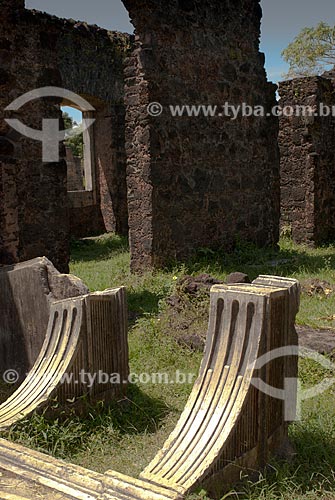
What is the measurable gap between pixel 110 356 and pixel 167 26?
4908 mm

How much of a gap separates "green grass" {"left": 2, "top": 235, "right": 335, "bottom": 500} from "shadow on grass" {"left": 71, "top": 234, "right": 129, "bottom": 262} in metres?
3.45

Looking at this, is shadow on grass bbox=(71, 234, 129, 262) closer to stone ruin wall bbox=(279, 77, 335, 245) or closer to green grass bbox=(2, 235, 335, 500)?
stone ruin wall bbox=(279, 77, 335, 245)

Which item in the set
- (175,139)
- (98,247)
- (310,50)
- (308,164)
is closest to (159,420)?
(175,139)

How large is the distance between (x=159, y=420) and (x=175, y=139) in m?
Answer: 4.51

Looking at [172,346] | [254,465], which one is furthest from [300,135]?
[254,465]

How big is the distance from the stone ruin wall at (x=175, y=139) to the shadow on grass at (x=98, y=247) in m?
2.49

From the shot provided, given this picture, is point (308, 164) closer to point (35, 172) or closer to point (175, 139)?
point (175, 139)

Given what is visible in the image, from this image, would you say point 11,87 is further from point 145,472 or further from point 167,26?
point 145,472

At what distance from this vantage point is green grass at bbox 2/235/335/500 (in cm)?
278

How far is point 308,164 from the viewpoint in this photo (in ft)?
32.1

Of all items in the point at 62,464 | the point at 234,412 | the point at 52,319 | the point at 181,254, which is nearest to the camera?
the point at 62,464

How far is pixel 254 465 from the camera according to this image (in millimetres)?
2770

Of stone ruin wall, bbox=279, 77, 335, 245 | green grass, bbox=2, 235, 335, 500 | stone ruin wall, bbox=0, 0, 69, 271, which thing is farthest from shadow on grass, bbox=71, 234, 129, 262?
green grass, bbox=2, 235, 335, 500

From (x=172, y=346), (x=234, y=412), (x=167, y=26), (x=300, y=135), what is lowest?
(x=172, y=346)
